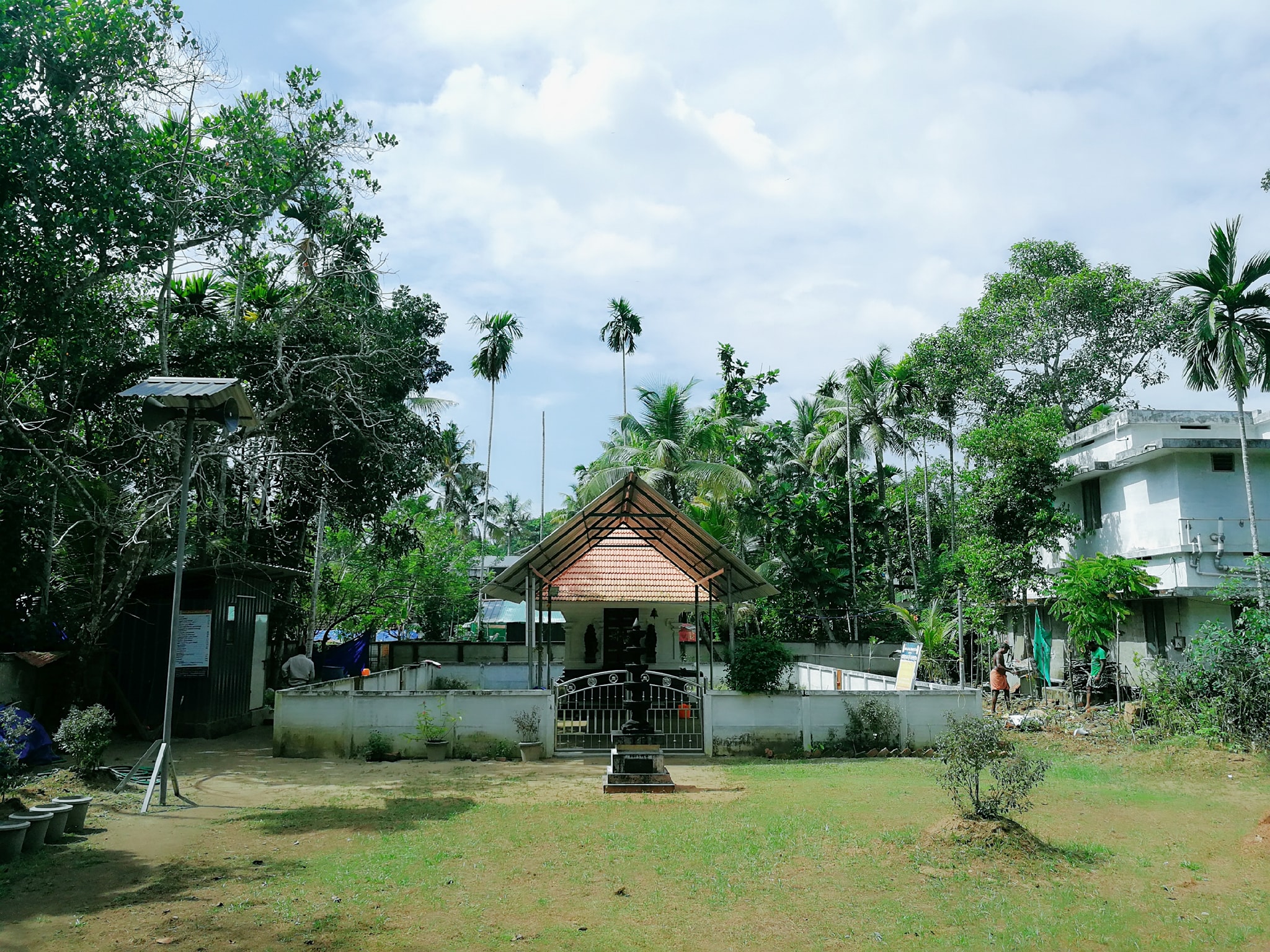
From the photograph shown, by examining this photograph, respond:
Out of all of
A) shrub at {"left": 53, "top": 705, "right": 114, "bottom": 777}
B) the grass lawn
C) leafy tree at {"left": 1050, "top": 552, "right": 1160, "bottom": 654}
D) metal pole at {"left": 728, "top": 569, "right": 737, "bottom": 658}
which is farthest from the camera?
leafy tree at {"left": 1050, "top": 552, "right": 1160, "bottom": 654}

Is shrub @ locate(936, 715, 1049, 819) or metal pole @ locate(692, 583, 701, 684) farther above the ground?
metal pole @ locate(692, 583, 701, 684)

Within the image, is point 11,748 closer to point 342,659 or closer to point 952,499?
point 342,659

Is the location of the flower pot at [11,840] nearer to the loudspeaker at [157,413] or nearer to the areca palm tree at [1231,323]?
the loudspeaker at [157,413]

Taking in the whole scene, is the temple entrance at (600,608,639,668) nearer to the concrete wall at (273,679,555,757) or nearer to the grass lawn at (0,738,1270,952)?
the concrete wall at (273,679,555,757)

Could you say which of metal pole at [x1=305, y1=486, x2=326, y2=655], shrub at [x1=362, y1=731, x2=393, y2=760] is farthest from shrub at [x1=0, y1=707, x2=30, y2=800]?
metal pole at [x1=305, y1=486, x2=326, y2=655]

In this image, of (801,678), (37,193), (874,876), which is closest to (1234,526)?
(801,678)

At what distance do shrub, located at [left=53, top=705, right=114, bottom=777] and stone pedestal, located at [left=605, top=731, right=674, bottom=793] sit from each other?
5725 millimetres

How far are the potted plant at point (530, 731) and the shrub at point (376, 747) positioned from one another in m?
1.89

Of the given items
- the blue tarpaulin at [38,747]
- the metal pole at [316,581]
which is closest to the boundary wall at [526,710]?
the blue tarpaulin at [38,747]

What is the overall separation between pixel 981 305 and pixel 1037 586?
15179 millimetres

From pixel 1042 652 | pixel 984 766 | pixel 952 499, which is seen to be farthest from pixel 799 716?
pixel 952 499

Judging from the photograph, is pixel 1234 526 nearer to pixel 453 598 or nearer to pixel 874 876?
pixel 874 876

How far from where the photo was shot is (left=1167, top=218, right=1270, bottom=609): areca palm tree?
15258mm

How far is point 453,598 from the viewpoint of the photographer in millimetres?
30547
